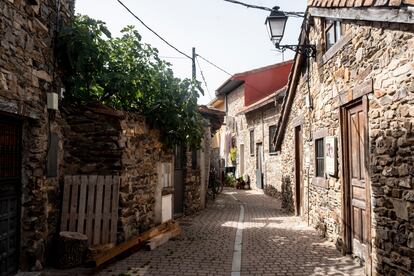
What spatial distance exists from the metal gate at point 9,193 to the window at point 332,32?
17.5ft

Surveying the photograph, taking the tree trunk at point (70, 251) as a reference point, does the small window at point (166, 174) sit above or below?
above

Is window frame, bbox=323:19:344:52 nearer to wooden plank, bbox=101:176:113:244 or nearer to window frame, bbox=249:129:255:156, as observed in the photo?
wooden plank, bbox=101:176:113:244

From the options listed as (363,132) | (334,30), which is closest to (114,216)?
(363,132)

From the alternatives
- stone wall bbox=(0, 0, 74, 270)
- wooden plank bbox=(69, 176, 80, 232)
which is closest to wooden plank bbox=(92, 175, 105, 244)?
wooden plank bbox=(69, 176, 80, 232)

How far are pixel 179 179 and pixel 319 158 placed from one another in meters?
4.22

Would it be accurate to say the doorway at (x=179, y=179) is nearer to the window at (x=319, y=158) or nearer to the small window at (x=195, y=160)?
the small window at (x=195, y=160)

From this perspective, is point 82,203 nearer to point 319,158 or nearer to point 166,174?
point 166,174

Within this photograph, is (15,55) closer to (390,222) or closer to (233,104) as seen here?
(390,222)

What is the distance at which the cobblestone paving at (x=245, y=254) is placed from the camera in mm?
5391

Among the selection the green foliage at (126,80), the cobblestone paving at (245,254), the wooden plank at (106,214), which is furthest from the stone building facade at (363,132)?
the wooden plank at (106,214)

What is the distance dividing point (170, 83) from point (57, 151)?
3.03 metres

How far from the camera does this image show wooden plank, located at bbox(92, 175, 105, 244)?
6070 millimetres

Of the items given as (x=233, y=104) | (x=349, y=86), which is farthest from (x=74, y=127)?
(x=233, y=104)

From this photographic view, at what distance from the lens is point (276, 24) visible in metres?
7.52
